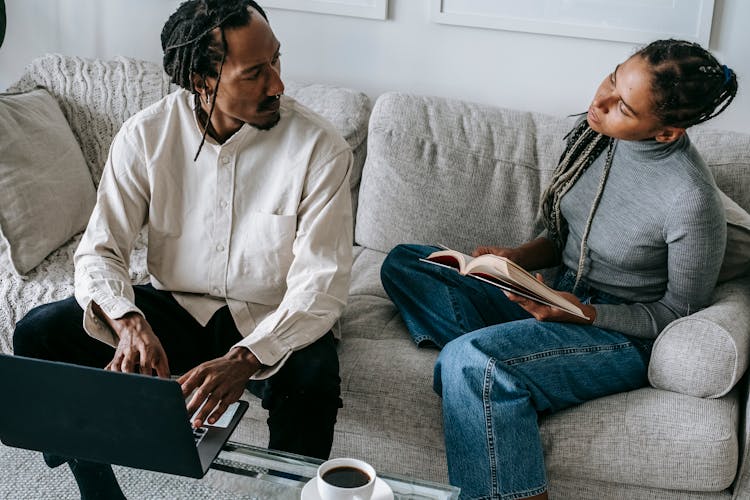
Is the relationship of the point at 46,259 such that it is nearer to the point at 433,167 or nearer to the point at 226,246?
the point at 226,246

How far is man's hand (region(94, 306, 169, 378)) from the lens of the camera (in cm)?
151

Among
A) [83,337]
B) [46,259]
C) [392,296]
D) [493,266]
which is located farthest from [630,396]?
[46,259]

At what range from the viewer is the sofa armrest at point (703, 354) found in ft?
5.23

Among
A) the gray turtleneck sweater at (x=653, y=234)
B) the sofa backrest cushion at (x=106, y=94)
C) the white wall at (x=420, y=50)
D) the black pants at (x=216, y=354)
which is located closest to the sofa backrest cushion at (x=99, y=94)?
the sofa backrest cushion at (x=106, y=94)

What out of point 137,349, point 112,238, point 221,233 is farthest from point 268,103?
point 137,349

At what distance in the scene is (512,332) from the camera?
1657 mm

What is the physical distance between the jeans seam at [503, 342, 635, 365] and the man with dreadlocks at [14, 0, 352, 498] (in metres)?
0.34

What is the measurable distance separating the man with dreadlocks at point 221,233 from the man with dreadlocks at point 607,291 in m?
0.28

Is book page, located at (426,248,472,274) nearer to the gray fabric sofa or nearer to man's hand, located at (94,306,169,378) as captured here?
the gray fabric sofa

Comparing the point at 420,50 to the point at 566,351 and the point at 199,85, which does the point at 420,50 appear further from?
the point at 566,351

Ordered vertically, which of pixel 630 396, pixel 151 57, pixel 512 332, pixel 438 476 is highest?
pixel 151 57

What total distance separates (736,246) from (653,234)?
0.25 m

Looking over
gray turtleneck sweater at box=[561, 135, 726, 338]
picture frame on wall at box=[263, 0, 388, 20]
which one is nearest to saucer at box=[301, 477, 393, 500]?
gray turtleneck sweater at box=[561, 135, 726, 338]

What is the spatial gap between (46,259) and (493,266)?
1.14 metres
